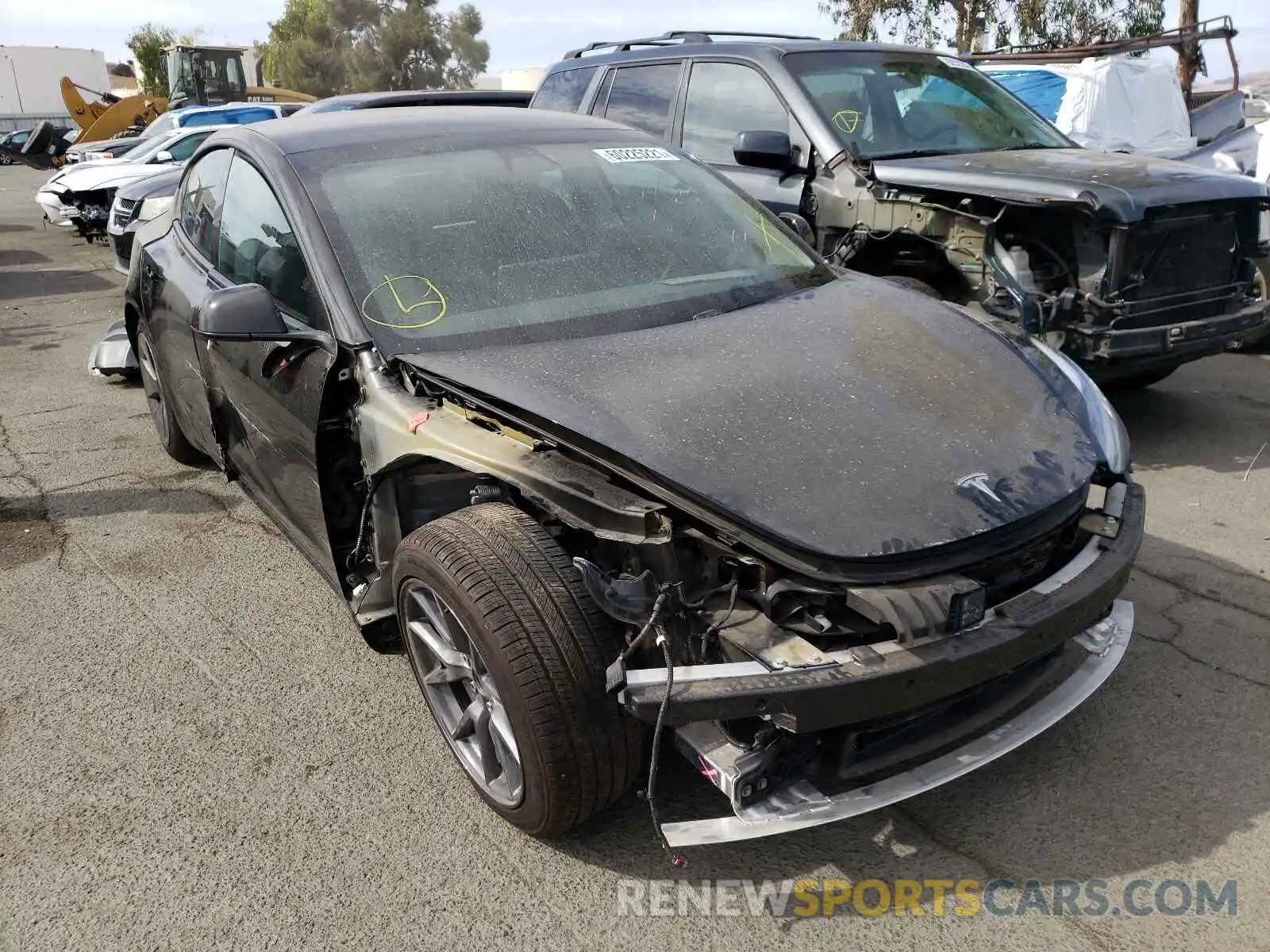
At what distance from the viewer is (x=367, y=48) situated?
6253 cm

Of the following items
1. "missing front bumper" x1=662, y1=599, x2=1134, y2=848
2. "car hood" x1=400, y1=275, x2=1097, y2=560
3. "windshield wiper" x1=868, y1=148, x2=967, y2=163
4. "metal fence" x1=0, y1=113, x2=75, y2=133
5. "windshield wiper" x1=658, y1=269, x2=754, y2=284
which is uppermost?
"windshield wiper" x1=868, y1=148, x2=967, y2=163

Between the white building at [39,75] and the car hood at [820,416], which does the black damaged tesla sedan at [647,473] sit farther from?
the white building at [39,75]

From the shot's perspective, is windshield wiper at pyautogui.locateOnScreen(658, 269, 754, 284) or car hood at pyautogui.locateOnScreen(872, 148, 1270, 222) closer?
windshield wiper at pyautogui.locateOnScreen(658, 269, 754, 284)

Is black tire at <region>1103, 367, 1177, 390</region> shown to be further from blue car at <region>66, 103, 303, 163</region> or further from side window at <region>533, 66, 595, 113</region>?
blue car at <region>66, 103, 303, 163</region>

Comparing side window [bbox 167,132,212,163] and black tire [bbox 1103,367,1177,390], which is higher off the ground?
side window [bbox 167,132,212,163]

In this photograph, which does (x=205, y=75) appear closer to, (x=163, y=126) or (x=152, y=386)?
(x=163, y=126)

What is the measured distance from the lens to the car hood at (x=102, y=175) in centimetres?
1274

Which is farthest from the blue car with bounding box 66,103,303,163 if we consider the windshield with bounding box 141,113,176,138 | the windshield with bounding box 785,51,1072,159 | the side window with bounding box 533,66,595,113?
the windshield with bounding box 785,51,1072,159

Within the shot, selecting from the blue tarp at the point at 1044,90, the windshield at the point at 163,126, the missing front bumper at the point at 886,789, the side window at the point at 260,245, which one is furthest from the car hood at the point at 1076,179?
the windshield at the point at 163,126

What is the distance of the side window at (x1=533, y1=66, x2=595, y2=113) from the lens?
6840mm

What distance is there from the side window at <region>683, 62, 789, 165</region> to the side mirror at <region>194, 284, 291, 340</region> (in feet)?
11.9

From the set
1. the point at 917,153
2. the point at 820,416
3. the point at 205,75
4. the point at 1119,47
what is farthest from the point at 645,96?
the point at 205,75

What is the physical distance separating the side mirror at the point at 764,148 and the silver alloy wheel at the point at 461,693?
11.8 ft

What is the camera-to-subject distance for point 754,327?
306cm
